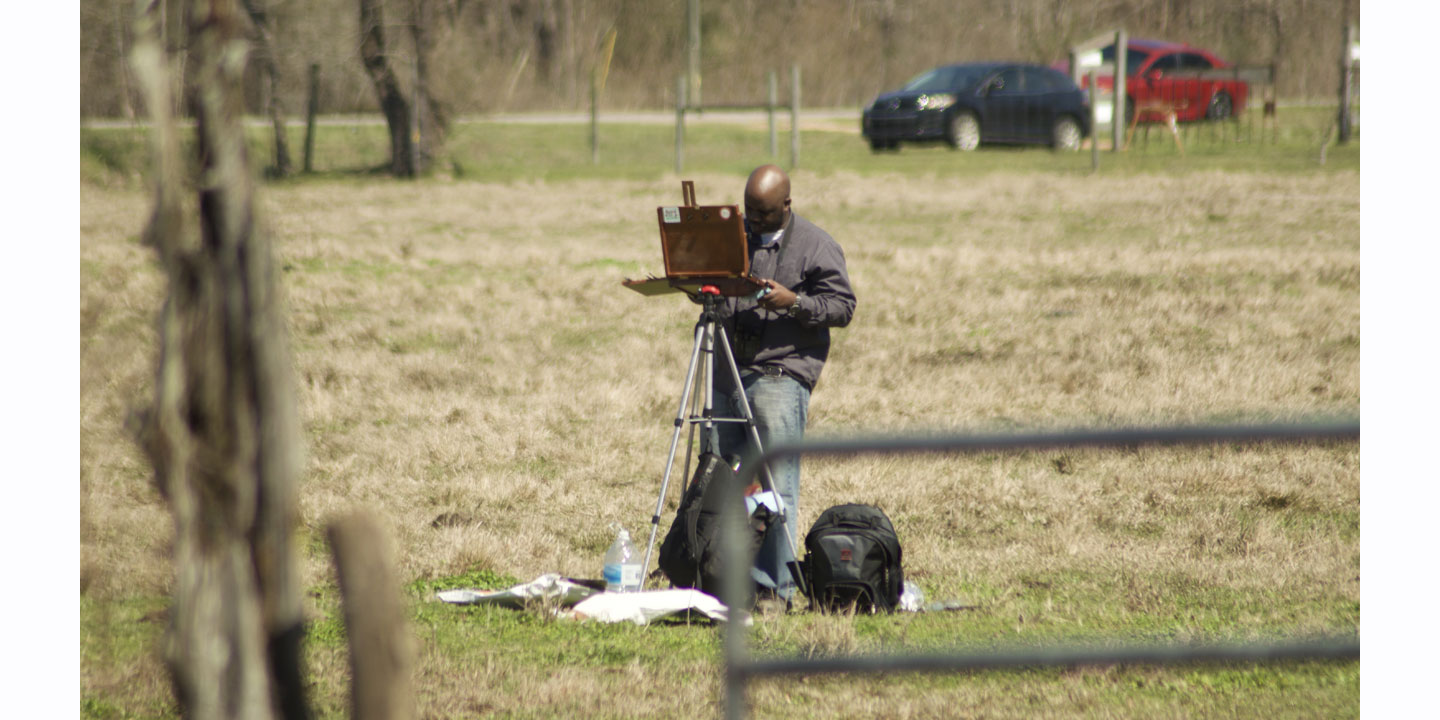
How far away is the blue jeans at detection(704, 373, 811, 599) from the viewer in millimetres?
5156

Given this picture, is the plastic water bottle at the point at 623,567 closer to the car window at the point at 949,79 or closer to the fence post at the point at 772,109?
the fence post at the point at 772,109

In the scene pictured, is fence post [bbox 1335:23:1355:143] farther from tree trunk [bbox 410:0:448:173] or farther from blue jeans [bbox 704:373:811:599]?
blue jeans [bbox 704:373:811:599]

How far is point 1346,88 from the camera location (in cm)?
2131

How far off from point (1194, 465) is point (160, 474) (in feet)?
20.9

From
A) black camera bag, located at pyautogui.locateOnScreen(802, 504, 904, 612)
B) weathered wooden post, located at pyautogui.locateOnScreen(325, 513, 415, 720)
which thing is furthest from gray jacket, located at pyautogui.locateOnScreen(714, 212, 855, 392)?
weathered wooden post, located at pyautogui.locateOnScreen(325, 513, 415, 720)

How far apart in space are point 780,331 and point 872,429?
3054mm

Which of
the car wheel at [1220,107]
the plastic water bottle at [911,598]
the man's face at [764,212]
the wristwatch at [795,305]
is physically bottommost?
the plastic water bottle at [911,598]

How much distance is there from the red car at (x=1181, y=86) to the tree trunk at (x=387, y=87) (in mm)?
12025

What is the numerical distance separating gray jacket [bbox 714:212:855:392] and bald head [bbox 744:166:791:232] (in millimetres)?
70

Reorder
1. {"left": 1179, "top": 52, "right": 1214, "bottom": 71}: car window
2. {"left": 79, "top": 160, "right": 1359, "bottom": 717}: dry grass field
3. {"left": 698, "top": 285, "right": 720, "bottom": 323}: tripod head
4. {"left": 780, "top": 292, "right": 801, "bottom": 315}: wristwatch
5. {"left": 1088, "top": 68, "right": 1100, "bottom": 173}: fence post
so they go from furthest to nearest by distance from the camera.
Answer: {"left": 1179, "top": 52, "right": 1214, "bottom": 71}: car window → {"left": 1088, "top": 68, "right": 1100, "bottom": 173}: fence post → {"left": 780, "top": 292, "right": 801, "bottom": 315}: wristwatch → {"left": 698, "top": 285, "right": 720, "bottom": 323}: tripod head → {"left": 79, "top": 160, "right": 1359, "bottom": 717}: dry grass field

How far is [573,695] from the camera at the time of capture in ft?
13.7

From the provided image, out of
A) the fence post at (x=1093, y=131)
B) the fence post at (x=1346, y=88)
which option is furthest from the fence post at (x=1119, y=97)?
the fence post at (x=1346, y=88)

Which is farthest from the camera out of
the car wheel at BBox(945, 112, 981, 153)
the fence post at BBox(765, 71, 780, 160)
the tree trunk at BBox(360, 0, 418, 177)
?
the car wheel at BBox(945, 112, 981, 153)

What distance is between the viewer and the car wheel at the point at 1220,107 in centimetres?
2398
